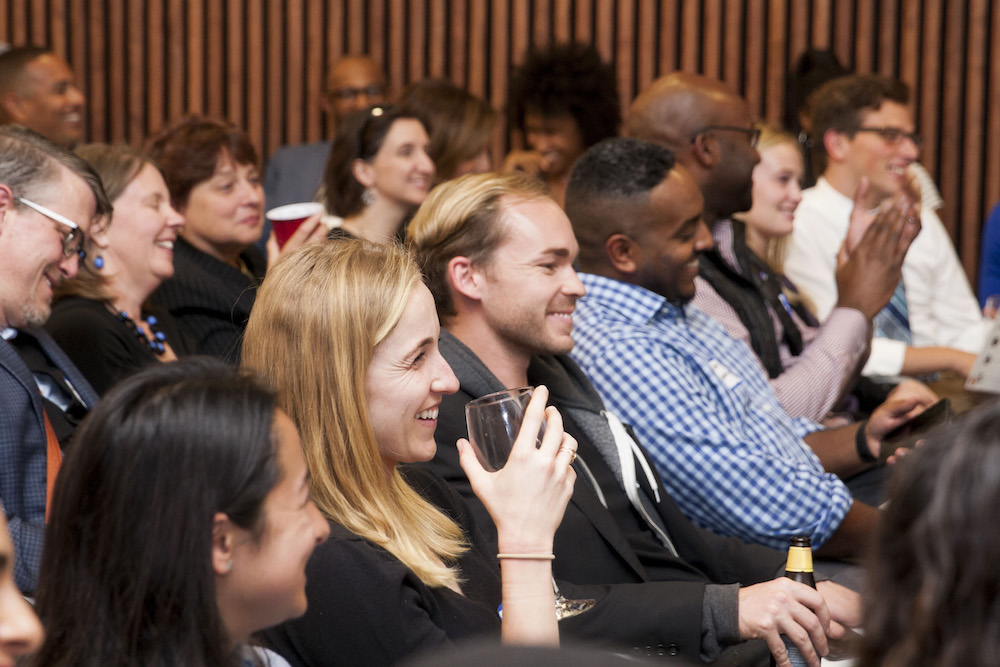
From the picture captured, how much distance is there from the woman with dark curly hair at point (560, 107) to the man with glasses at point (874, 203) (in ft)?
2.86

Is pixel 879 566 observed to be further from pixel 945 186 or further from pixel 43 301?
pixel 945 186

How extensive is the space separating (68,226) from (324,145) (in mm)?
3079

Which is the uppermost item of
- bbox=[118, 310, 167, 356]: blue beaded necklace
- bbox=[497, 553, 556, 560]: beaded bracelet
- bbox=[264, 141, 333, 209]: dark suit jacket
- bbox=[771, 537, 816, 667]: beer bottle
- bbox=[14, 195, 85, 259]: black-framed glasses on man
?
bbox=[14, 195, 85, 259]: black-framed glasses on man

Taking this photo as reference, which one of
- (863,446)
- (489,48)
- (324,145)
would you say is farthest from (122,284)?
(489,48)

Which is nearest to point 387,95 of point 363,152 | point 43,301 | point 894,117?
point 363,152

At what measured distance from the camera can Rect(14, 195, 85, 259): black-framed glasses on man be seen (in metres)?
2.25

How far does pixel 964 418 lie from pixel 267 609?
27.6 inches

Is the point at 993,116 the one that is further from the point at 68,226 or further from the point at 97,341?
the point at 68,226

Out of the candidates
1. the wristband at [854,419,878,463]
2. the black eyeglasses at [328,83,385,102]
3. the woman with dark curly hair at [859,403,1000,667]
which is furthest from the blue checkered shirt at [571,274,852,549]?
the black eyeglasses at [328,83,385,102]

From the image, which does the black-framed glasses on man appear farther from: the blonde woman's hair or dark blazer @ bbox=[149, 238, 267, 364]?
dark blazer @ bbox=[149, 238, 267, 364]

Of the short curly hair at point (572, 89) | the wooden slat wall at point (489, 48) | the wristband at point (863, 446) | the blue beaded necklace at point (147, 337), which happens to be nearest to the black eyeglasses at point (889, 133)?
the short curly hair at point (572, 89)

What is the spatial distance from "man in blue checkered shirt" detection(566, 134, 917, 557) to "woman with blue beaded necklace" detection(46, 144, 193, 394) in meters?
1.08

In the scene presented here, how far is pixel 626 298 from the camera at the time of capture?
2627mm

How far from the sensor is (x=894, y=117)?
4.75 meters
